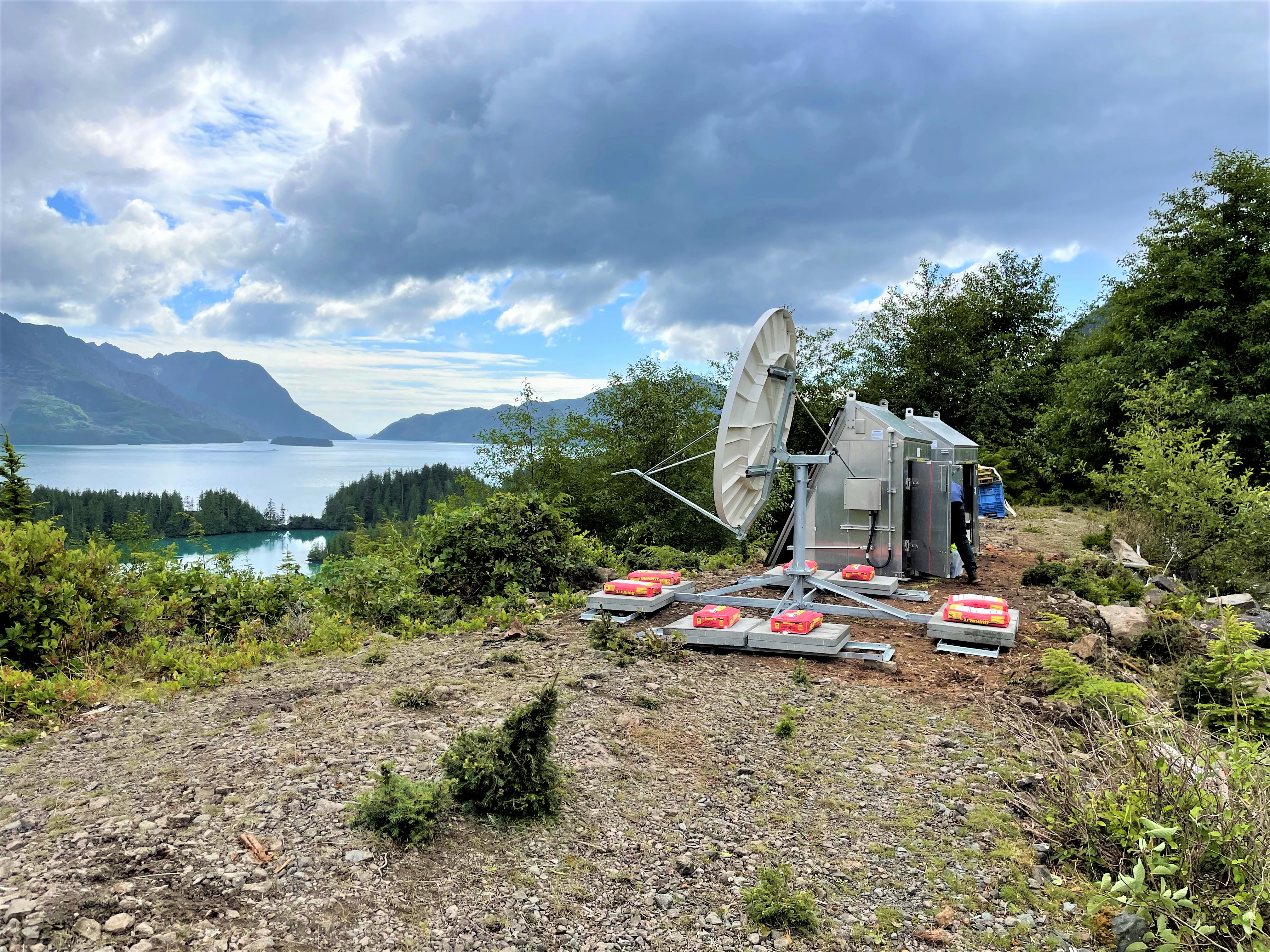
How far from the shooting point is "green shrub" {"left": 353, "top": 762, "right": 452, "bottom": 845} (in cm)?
378

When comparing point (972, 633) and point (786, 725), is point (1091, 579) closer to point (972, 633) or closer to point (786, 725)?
point (972, 633)

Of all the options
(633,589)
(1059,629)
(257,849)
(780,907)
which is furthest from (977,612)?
(257,849)

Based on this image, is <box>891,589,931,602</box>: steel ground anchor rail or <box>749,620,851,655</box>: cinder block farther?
<box>891,589,931,602</box>: steel ground anchor rail

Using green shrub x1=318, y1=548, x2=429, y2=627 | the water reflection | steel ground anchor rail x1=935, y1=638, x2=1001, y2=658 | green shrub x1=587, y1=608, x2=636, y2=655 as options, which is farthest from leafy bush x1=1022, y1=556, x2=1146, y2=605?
the water reflection

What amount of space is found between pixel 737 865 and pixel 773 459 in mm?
6433

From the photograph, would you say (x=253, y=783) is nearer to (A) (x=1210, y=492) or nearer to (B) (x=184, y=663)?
(B) (x=184, y=663)

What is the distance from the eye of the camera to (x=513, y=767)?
4.19 metres

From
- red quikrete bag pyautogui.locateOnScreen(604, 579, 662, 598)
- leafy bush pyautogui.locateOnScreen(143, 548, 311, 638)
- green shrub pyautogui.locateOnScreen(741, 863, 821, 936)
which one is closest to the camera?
green shrub pyautogui.locateOnScreen(741, 863, 821, 936)

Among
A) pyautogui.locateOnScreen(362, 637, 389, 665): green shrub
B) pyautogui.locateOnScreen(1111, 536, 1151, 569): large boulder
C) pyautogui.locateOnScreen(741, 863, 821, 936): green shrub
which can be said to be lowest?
pyautogui.locateOnScreen(741, 863, 821, 936): green shrub

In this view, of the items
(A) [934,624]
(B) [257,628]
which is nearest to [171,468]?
(B) [257,628]

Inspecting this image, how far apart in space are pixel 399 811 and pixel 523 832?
2.31 feet

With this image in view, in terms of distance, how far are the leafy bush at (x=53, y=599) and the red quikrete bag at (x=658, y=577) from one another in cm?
574

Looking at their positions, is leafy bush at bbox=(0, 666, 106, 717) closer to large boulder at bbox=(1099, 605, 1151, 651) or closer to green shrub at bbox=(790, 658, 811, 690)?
green shrub at bbox=(790, 658, 811, 690)

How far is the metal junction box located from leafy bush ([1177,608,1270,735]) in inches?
217
